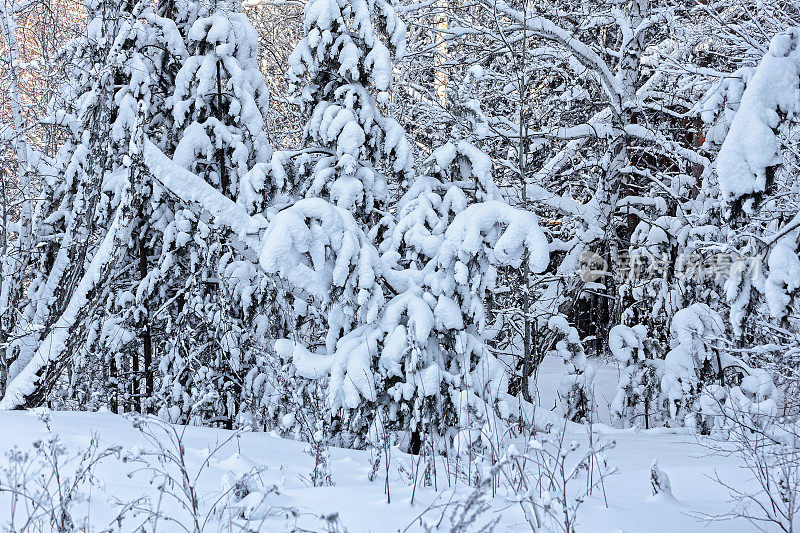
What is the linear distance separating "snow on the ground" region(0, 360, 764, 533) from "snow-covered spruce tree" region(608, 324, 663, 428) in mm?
3405

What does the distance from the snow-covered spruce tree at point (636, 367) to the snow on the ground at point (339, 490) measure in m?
3.41

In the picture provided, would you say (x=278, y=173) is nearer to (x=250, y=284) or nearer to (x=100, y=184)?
(x=250, y=284)

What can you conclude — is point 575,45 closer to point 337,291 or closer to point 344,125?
point 344,125

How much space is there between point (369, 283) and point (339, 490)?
2376 millimetres

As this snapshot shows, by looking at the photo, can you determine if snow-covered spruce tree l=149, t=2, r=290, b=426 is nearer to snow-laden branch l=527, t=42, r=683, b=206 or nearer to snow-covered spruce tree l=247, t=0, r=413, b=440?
snow-covered spruce tree l=247, t=0, r=413, b=440

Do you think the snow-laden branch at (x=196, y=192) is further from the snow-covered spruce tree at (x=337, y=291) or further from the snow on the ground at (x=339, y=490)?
the snow on the ground at (x=339, y=490)

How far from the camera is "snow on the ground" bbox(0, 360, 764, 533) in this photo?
11.4 ft

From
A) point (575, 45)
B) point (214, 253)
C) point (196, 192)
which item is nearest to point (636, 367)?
point (575, 45)

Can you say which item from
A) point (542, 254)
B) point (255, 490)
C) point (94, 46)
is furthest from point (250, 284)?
point (255, 490)

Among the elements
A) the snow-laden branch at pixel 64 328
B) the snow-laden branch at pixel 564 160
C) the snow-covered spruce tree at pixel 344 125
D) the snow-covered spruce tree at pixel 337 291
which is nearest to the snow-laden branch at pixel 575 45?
the snow-laden branch at pixel 564 160

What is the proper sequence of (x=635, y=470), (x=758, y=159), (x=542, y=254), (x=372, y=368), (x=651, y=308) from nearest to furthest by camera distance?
(x=758, y=159) → (x=635, y=470) → (x=542, y=254) → (x=372, y=368) → (x=651, y=308)

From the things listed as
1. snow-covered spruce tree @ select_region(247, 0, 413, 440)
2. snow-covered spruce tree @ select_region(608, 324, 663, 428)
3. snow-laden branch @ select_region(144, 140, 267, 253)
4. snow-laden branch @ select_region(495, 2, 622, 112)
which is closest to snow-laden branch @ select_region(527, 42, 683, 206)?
snow-laden branch @ select_region(495, 2, 622, 112)

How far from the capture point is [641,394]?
32.6 feet

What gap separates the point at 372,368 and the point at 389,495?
254 cm
